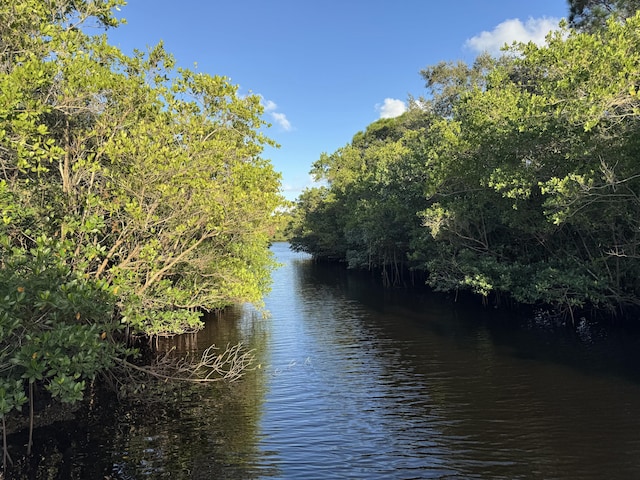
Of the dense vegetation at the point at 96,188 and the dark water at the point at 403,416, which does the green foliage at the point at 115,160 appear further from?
the dark water at the point at 403,416

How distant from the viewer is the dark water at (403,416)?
31.4ft

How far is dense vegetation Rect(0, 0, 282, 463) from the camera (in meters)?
7.85

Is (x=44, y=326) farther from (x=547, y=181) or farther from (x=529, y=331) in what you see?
(x=529, y=331)

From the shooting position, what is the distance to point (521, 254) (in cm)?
2628

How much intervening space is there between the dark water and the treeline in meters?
3.02

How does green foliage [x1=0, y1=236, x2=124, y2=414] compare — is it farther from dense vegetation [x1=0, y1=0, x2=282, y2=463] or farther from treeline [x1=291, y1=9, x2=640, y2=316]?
treeline [x1=291, y1=9, x2=640, y2=316]

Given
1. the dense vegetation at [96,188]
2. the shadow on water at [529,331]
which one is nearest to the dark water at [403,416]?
the shadow on water at [529,331]

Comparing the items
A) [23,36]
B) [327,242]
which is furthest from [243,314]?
[327,242]

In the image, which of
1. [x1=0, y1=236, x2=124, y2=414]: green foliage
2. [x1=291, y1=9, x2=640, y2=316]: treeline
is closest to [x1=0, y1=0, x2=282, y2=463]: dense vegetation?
[x1=0, y1=236, x2=124, y2=414]: green foliage

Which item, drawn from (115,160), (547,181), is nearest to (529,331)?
(547,181)

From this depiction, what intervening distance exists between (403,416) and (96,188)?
35.0ft

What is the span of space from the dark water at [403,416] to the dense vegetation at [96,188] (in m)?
2.64

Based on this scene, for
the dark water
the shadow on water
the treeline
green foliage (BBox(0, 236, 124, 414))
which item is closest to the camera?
green foliage (BBox(0, 236, 124, 414))

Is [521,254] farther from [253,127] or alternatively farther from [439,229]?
[253,127]
